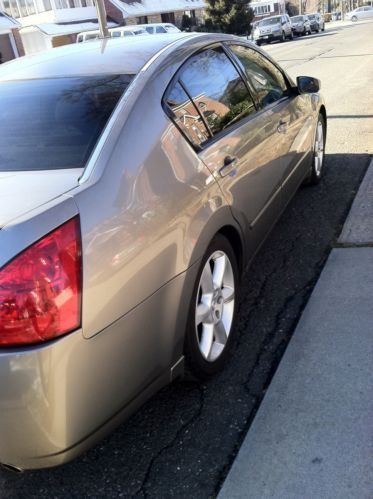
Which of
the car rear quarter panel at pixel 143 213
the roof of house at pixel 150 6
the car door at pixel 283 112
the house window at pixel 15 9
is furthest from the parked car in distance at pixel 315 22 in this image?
the car rear quarter panel at pixel 143 213

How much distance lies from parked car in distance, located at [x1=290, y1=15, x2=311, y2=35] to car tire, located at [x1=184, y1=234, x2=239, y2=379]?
43038 millimetres

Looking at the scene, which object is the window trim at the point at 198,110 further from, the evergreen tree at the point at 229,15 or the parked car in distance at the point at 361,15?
the parked car in distance at the point at 361,15

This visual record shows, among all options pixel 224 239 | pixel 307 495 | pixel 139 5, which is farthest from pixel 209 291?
pixel 139 5

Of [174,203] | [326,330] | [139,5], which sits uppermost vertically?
[174,203]

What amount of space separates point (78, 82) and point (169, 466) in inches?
77.2

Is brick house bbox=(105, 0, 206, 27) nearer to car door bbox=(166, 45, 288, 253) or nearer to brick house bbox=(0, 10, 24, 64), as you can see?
brick house bbox=(0, 10, 24, 64)

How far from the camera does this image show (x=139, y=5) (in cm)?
5194

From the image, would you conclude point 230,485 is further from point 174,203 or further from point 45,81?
point 45,81

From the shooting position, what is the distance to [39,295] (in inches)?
72.3

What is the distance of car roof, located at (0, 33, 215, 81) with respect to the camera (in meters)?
2.96

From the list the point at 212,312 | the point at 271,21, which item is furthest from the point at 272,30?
the point at 212,312

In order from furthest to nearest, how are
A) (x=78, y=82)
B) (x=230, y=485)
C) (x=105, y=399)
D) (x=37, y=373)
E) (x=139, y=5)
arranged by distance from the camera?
(x=139, y=5) < (x=78, y=82) < (x=230, y=485) < (x=105, y=399) < (x=37, y=373)

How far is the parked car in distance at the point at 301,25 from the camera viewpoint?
42.7 m

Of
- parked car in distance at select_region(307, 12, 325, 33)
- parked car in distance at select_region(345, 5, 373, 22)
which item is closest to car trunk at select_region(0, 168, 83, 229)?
parked car in distance at select_region(307, 12, 325, 33)
